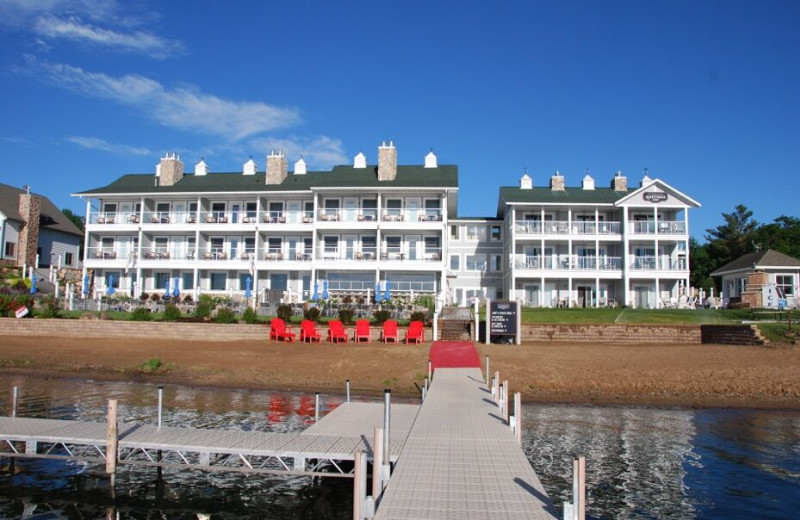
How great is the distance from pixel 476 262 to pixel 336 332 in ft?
74.2

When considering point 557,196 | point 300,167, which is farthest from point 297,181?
point 557,196

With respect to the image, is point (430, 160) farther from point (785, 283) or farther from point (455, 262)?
point (785, 283)

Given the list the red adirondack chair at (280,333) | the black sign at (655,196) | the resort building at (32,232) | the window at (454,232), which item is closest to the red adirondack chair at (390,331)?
the red adirondack chair at (280,333)

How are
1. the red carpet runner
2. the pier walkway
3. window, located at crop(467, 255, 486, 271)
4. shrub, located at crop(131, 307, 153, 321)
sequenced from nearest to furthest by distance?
the pier walkway
the red carpet runner
shrub, located at crop(131, 307, 153, 321)
window, located at crop(467, 255, 486, 271)

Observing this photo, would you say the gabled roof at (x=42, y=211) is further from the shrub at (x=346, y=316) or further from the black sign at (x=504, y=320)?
the black sign at (x=504, y=320)

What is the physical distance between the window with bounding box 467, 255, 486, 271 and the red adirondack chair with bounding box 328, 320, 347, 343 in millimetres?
21791

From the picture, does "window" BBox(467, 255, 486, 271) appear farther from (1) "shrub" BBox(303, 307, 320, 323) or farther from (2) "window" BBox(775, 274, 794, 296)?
(2) "window" BBox(775, 274, 794, 296)

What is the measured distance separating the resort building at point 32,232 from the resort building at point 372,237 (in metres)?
6.43

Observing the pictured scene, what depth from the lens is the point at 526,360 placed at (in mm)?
23953

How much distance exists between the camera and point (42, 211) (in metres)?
53.1

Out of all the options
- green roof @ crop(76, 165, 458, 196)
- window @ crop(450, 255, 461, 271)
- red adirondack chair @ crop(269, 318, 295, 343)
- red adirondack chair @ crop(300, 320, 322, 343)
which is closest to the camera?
red adirondack chair @ crop(300, 320, 322, 343)

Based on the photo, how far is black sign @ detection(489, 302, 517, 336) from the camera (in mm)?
27719

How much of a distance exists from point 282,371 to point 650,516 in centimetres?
1631

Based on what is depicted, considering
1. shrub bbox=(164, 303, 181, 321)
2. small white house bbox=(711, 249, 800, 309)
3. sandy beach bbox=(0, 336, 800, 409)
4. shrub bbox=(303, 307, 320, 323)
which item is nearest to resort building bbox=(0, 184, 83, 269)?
shrub bbox=(164, 303, 181, 321)
